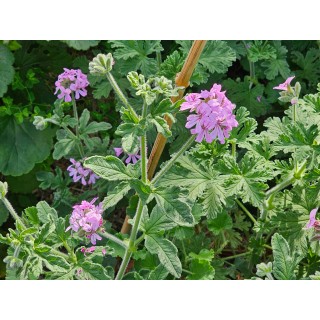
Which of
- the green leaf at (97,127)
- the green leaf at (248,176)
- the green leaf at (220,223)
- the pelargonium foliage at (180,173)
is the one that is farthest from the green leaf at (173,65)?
the green leaf at (220,223)

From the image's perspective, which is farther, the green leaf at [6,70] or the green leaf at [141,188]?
the green leaf at [6,70]

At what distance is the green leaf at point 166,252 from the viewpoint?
173 centimetres

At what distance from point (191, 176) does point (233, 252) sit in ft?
2.65

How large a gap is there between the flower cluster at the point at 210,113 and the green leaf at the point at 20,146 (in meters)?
1.35

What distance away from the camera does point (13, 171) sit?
2773mm

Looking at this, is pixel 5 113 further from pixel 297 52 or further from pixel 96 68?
pixel 297 52

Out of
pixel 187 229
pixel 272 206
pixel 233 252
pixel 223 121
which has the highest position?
pixel 223 121

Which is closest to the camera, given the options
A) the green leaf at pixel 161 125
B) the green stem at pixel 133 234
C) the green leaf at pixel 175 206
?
the green leaf at pixel 161 125

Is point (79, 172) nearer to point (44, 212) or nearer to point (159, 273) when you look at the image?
point (44, 212)

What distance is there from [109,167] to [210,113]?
34 centimetres

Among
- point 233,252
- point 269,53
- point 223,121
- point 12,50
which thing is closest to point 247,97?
point 269,53

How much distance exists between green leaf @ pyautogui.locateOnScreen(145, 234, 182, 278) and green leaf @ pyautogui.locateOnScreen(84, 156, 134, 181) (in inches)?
9.3

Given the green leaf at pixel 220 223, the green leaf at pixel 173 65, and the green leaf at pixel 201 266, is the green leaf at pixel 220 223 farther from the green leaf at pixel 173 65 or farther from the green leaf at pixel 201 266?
the green leaf at pixel 173 65

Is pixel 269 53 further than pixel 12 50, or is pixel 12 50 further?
pixel 12 50
